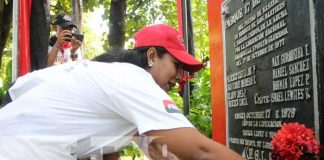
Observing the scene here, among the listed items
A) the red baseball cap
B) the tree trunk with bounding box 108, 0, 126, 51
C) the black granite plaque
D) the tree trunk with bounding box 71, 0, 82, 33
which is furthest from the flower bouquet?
the tree trunk with bounding box 71, 0, 82, 33

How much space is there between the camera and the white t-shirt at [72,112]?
2.03m

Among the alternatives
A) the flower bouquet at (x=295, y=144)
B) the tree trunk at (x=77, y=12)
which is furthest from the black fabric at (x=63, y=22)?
the tree trunk at (x=77, y=12)

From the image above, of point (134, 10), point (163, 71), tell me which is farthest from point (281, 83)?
point (134, 10)

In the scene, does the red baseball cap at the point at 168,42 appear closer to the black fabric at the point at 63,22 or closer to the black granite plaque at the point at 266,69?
the black granite plaque at the point at 266,69

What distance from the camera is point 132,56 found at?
2.49 meters

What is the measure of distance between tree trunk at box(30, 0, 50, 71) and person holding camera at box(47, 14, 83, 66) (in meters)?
0.24

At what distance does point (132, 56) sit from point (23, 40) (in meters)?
3.33

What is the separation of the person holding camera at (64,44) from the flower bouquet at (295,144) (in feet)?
11.6

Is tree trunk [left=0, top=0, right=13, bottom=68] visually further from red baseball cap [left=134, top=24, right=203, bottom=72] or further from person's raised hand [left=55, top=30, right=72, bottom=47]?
red baseball cap [left=134, top=24, right=203, bottom=72]

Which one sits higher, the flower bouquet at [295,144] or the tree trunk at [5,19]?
the tree trunk at [5,19]

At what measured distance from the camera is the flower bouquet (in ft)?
6.06

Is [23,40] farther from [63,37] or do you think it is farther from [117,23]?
[117,23]

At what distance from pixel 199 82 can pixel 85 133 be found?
371 centimetres

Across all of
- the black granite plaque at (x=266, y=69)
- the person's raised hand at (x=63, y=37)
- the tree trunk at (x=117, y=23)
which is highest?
the tree trunk at (x=117, y=23)
